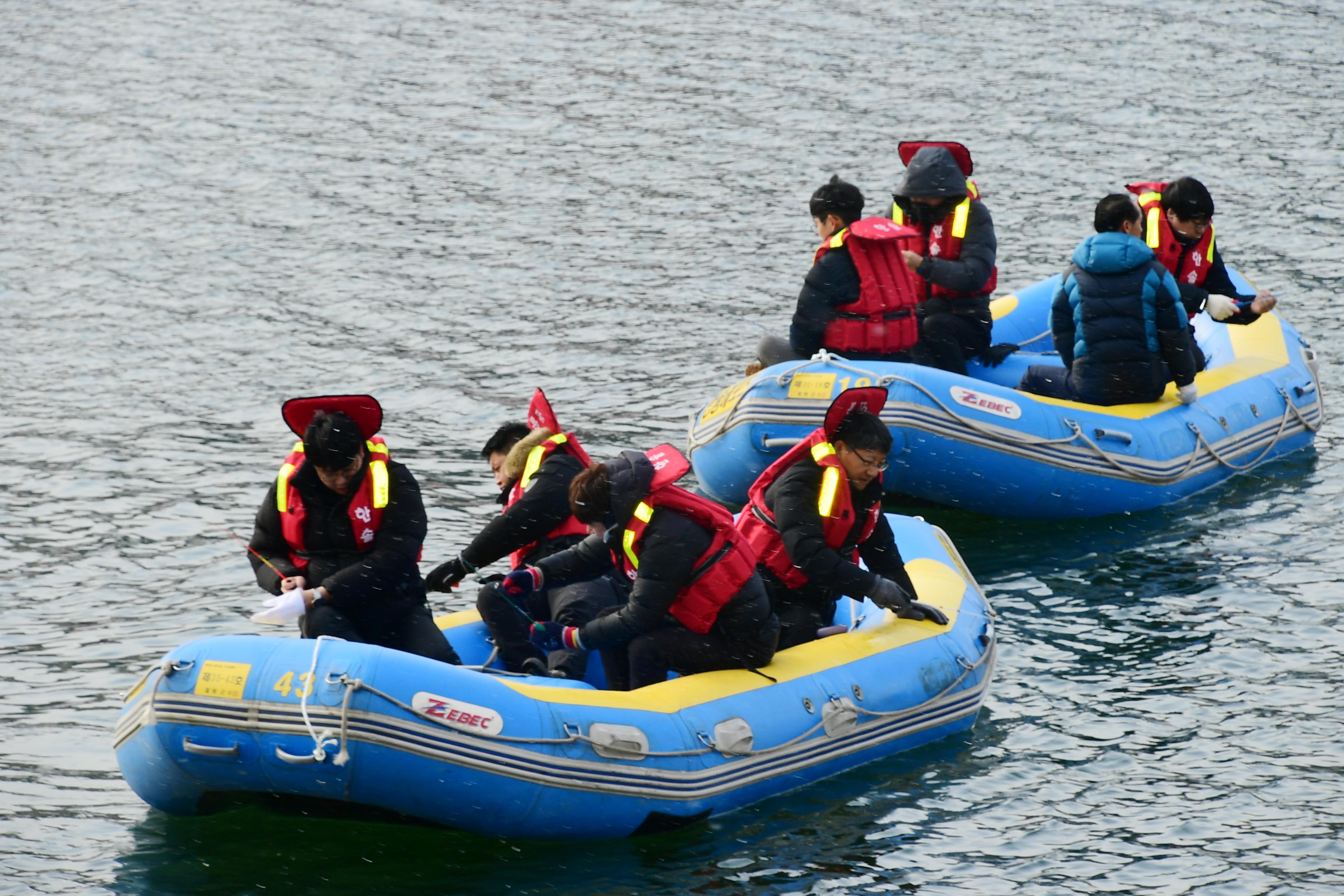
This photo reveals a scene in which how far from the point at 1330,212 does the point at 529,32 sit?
1112cm

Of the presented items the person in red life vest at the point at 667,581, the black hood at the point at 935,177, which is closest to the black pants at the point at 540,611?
the person in red life vest at the point at 667,581

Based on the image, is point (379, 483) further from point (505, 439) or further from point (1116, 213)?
point (1116, 213)

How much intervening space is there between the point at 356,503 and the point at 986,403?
422 centimetres

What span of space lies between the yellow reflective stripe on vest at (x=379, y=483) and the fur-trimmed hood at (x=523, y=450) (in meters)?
0.87

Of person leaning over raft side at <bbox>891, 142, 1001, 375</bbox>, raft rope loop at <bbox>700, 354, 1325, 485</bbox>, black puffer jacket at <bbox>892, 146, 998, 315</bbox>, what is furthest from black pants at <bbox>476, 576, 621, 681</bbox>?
black puffer jacket at <bbox>892, 146, 998, 315</bbox>

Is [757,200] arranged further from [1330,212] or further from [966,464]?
[966,464]

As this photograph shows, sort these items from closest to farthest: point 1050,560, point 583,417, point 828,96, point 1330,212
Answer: point 1050,560, point 583,417, point 1330,212, point 828,96

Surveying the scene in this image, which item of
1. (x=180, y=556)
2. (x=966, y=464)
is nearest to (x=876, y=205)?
(x=966, y=464)

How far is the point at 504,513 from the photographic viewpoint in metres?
7.73

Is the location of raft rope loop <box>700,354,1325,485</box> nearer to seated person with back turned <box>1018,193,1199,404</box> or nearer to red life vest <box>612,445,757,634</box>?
seated person with back turned <box>1018,193,1199,404</box>

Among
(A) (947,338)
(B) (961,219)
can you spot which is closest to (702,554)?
(A) (947,338)

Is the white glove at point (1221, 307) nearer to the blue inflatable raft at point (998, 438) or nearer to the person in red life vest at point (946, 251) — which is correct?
the blue inflatable raft at point (998, 438)

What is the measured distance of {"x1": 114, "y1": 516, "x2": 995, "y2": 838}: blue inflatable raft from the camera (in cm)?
610

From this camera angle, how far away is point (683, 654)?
7.03 meters
